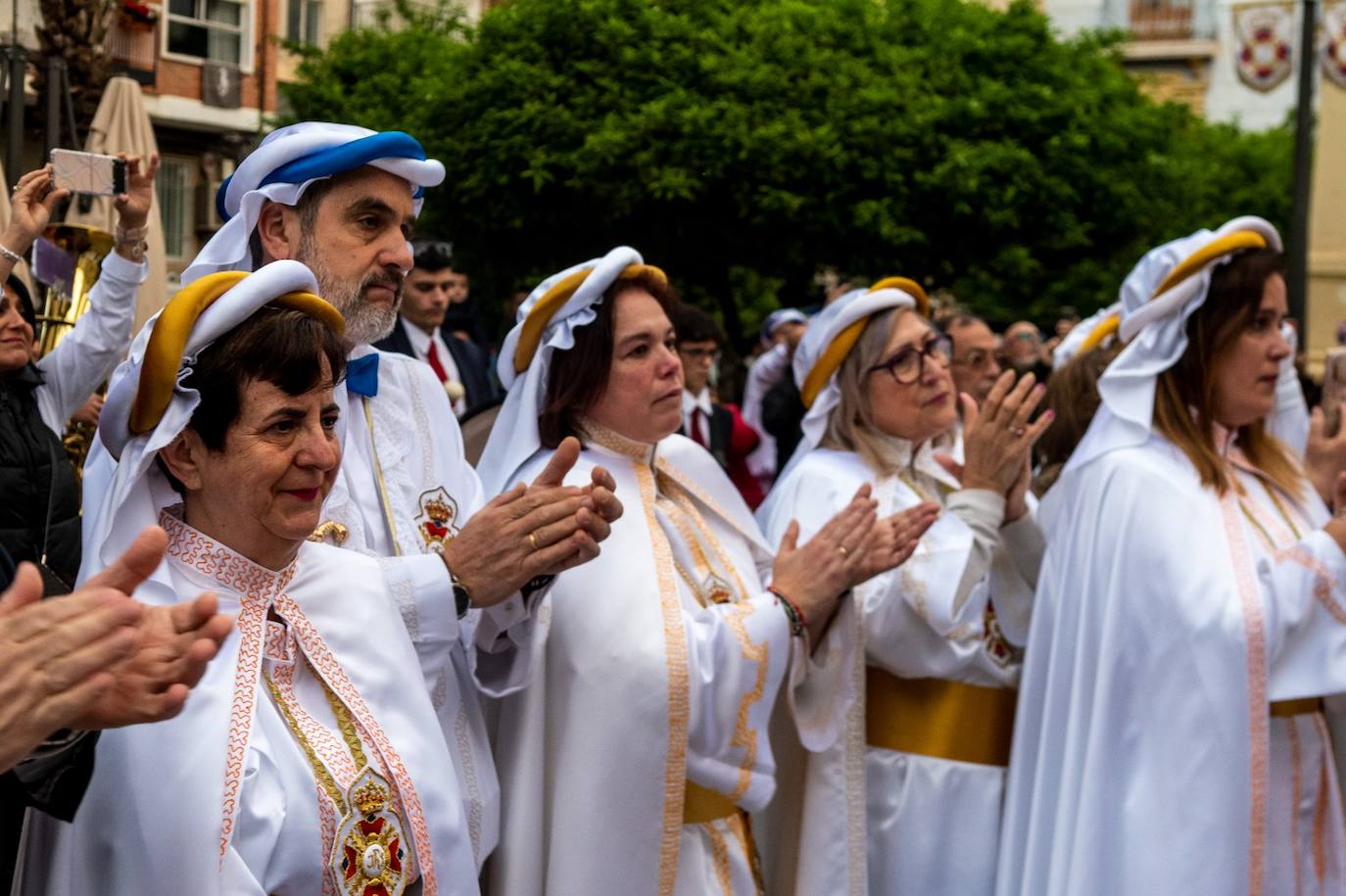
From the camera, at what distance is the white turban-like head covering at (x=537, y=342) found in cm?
433

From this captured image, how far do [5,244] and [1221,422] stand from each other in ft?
11.1

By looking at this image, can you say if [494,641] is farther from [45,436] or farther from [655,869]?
[45,436]

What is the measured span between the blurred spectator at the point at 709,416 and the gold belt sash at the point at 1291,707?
4251 millimetres

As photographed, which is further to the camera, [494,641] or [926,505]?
[926,505]

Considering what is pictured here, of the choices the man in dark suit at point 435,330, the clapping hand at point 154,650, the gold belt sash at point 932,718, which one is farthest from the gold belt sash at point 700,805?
the man in dark suit at point 435,330

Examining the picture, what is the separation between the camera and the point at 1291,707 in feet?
15.7

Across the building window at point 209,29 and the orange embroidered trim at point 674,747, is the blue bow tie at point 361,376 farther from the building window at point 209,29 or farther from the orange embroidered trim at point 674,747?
the building window at point 209,29

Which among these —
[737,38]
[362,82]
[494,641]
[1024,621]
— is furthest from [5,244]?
[737,38]

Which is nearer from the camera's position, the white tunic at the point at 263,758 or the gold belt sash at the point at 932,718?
the white tunic at the point at 263,758

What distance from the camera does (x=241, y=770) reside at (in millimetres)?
2779

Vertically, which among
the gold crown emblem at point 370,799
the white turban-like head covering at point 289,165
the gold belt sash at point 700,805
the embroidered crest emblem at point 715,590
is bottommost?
the gold belt sash at point 700,805

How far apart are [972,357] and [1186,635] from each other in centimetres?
319

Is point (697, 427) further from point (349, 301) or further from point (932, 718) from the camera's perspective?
point (349, 301)

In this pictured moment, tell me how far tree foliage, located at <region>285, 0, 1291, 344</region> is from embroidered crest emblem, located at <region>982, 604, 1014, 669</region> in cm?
939
